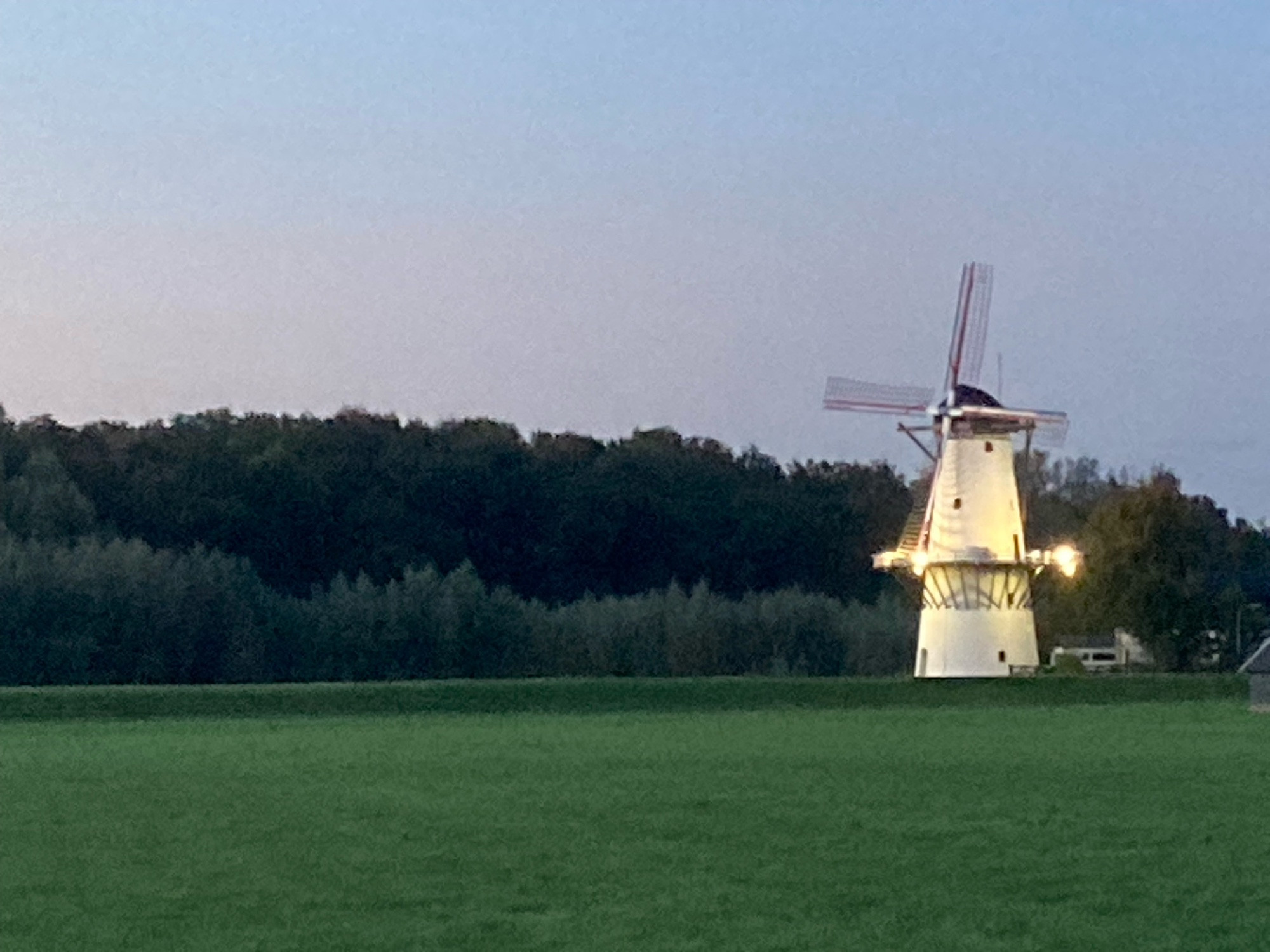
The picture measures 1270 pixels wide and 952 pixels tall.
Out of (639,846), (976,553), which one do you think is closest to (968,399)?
(976,553)

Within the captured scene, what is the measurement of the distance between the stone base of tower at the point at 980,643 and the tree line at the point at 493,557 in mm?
4832

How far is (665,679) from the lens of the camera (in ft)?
151

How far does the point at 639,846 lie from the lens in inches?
591

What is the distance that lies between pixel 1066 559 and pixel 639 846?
3910cm

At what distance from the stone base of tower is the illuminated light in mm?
1438

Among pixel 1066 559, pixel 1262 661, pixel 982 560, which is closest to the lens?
pixel 1262 661

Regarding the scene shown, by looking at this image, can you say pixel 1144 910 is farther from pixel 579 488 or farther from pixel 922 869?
pixel 579 488

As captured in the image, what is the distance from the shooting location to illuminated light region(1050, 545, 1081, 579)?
52781mm

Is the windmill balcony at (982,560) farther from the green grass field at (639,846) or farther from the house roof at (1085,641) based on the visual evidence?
the green grass field at (639,846)

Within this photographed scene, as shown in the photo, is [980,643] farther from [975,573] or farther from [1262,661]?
[1262,661]

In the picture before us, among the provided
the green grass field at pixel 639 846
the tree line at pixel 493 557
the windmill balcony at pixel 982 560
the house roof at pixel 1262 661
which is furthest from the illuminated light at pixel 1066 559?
the green grass field at pixel 639 846

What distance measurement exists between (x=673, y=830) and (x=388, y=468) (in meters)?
60.5

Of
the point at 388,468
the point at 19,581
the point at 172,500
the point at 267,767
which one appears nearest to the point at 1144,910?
the point at 267,767

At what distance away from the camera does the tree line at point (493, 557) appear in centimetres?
5597
